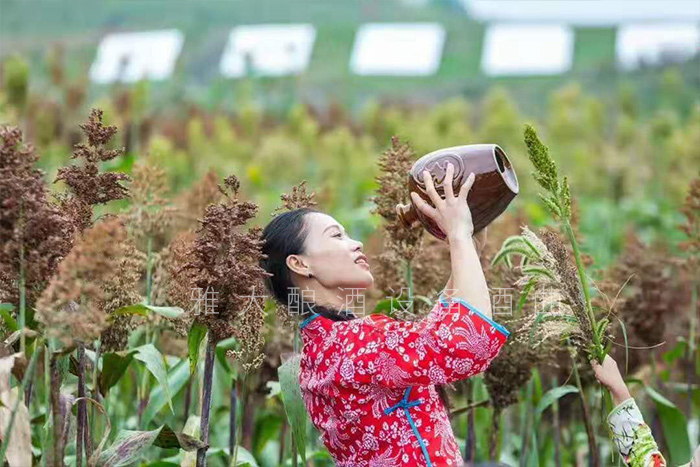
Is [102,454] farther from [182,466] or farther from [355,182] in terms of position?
[355,182]

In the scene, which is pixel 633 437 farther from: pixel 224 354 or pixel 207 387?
pixel 224 354

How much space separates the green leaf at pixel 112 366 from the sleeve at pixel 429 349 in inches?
27.3

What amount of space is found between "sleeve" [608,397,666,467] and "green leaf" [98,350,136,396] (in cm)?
128

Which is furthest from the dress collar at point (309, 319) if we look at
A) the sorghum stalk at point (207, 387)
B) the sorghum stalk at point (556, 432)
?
the sorghum stalk at point (556, 432)

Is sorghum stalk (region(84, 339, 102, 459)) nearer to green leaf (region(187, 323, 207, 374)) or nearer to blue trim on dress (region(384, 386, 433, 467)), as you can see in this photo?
green leaf (region(187, 323, 207, 374))

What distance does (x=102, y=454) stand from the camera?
102 inches

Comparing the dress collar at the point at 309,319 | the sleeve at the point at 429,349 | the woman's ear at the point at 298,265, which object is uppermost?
the woman's ear at the point at 298,265

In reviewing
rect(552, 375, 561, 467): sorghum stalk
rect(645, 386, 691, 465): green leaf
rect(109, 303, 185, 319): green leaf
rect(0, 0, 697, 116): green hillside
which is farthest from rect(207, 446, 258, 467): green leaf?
rect(0, 0, 697, 116): green hillside

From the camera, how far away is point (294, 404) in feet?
9.39

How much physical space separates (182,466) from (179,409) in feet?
4.77

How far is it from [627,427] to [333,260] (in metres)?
0.83

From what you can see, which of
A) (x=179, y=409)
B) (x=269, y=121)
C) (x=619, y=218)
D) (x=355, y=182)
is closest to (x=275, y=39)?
(x=269, y=121)

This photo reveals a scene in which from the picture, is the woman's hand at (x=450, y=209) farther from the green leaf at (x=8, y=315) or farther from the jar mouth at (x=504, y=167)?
the green leaf at (x=8, y=315)

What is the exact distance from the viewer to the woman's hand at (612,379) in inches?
101
